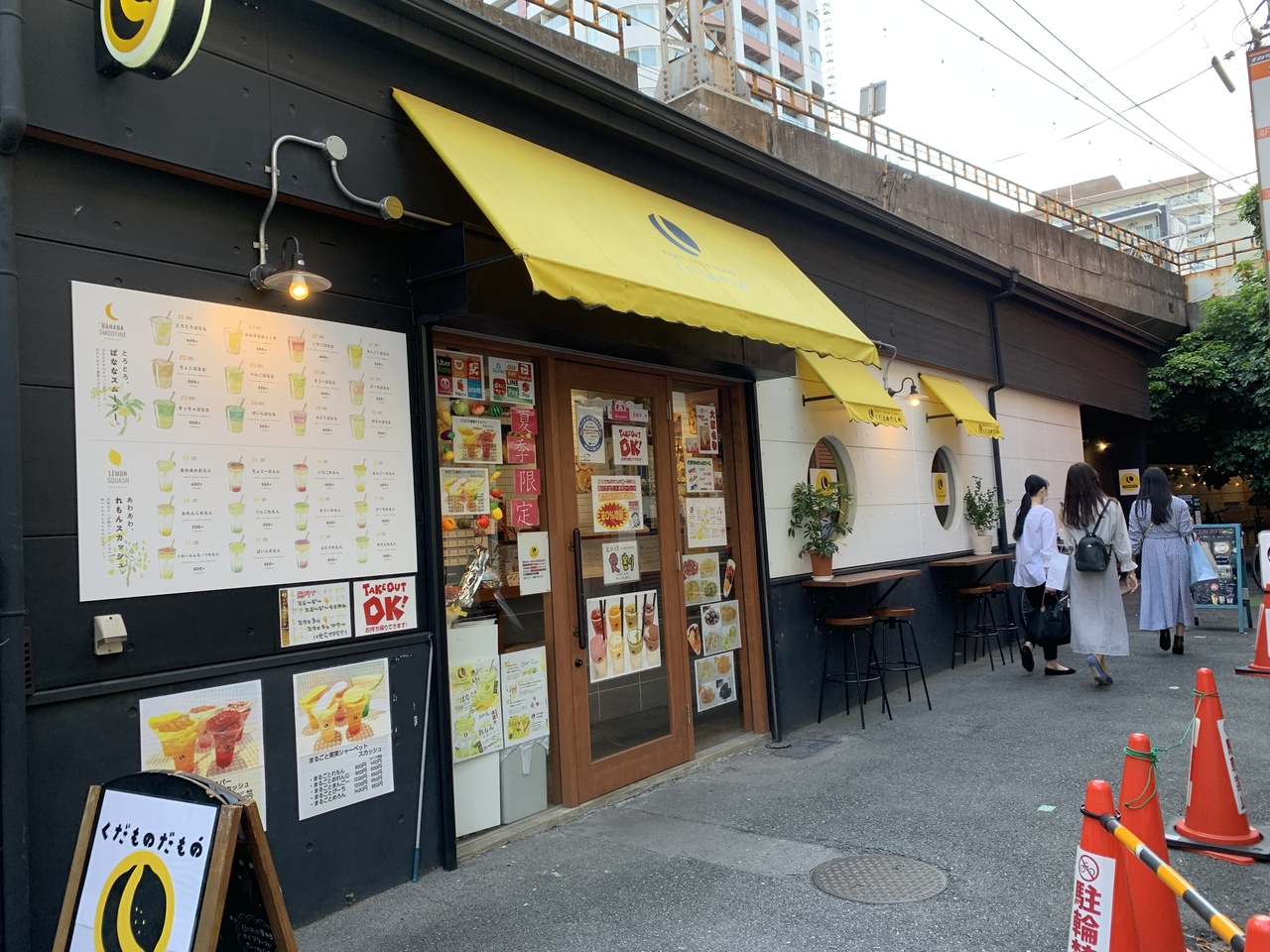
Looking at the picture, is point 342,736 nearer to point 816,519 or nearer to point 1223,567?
point 816,519

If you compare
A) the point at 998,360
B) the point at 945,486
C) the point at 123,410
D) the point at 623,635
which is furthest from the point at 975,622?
the point at 123,410

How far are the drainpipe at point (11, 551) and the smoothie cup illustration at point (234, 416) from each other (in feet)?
2.62

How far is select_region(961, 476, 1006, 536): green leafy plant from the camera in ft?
33.0

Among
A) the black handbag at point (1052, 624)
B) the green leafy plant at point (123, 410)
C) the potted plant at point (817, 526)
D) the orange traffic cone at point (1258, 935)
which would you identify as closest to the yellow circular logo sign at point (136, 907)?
the green leafy plant at point (123, 410)

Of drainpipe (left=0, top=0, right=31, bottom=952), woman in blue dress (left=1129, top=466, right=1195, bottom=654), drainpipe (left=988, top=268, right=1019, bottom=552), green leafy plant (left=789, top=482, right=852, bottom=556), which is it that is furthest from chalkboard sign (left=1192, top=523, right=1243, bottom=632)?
drainpipe (left=0, top=0, right=31, bottom=952)

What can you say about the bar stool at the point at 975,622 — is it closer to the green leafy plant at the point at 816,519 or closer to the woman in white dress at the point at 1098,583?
the woman in white dress at the point at 1098,583

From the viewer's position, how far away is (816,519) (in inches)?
290

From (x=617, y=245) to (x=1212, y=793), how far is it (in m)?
3.89

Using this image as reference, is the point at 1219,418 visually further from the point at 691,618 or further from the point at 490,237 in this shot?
the point at 490,237

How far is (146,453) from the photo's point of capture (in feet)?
11.8

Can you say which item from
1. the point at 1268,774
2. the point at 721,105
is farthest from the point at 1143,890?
the point at 721,105

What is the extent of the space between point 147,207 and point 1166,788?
5.92m

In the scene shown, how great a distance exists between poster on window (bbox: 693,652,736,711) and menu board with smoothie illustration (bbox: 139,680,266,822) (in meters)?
3.36

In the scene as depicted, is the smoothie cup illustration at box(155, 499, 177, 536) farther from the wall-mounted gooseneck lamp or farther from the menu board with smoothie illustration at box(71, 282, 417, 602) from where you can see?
the wall-mounted gooseneck lamp
